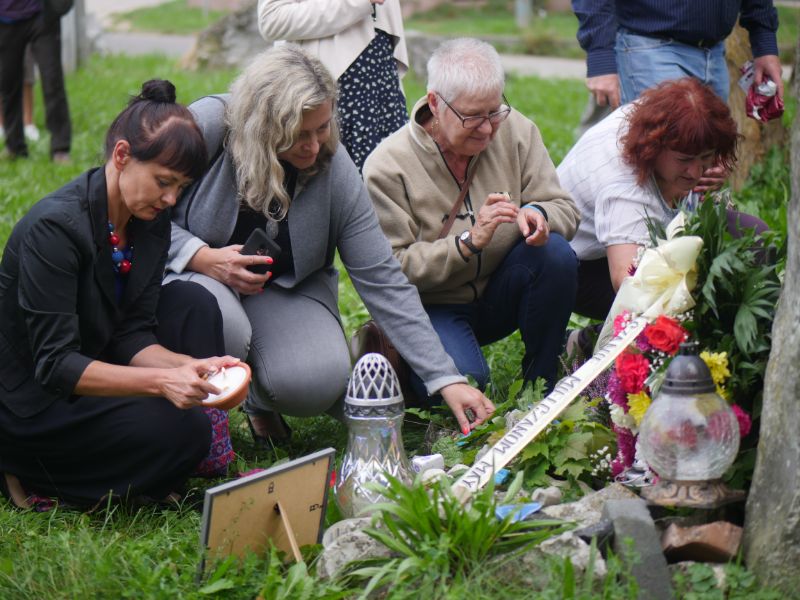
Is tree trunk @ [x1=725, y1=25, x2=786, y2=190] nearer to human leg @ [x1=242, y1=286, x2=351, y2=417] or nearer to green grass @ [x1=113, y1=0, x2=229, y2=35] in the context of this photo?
human leg @ [x1=242, y1=286, x2=351, y2=417]

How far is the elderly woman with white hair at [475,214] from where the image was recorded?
3.80 meters

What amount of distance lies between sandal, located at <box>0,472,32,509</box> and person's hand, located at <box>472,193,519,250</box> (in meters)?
1.56

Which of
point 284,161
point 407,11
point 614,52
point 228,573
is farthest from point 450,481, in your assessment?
point 407,11

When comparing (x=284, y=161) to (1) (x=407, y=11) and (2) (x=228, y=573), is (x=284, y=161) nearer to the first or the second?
(2) (x=228, y=573)

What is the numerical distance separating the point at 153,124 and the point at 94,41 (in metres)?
12.4

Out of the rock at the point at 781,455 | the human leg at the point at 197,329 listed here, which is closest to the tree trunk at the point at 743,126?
the human leg at the point at 197,329

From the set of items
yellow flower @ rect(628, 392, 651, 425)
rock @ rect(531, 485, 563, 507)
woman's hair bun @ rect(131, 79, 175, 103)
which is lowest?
rock @ rect(531, 485, 563, 507)

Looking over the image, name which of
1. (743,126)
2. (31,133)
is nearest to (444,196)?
(743,126)

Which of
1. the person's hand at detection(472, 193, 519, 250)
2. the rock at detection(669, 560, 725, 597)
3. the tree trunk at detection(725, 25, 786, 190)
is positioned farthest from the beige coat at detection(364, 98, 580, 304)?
the tree trunk at detection(725, 25, 786, 190)

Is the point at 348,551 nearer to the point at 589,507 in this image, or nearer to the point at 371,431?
the point at 371,431

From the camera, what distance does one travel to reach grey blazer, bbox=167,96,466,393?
366cm

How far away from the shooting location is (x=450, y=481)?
3086 millimetres

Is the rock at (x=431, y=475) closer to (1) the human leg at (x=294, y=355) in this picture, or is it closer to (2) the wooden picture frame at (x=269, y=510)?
(2) the wooden picture frame at (x=269, y=510)

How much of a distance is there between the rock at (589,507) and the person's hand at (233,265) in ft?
4.10
